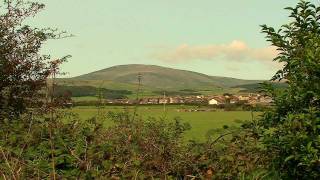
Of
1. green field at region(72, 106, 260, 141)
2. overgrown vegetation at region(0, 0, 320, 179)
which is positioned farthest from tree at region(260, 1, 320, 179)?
green field at region(72, 106, 260, 141)

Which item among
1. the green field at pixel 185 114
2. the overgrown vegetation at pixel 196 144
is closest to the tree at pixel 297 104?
the overgrown vegetation at pixel 196 144

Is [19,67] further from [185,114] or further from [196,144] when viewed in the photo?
[185,114]

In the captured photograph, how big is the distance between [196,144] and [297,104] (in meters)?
2.54

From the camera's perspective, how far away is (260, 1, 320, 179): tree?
5.61m

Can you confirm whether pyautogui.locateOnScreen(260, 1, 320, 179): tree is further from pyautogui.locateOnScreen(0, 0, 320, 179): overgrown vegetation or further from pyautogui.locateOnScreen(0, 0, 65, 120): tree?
pyautogui.locateOnScreen(0, 0, 65, 120): tree

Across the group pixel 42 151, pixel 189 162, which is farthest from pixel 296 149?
pixel 42 151

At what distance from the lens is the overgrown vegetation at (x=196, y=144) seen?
5.79 metres

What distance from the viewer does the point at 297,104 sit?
602 cm

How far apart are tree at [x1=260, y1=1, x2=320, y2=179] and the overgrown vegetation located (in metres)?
0.01

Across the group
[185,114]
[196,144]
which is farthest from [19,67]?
[185,114]

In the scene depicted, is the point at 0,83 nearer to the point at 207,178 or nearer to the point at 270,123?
the point at 207,178

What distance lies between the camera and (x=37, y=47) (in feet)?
43.0

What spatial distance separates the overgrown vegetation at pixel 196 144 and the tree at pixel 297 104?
12 mm

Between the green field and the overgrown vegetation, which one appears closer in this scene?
the overgrown vegetation
